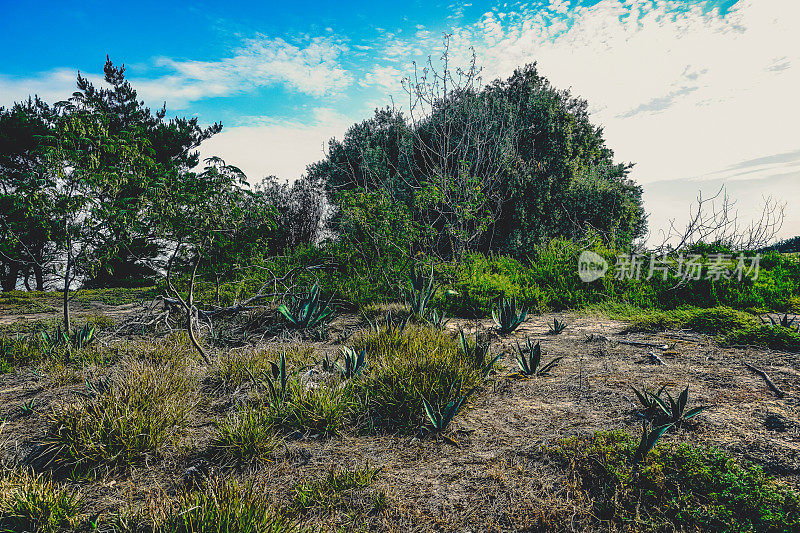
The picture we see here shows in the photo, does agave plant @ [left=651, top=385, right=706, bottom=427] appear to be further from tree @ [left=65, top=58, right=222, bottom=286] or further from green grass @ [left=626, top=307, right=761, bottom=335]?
tree @ [left=65, top=58, right=222, bottom=286]

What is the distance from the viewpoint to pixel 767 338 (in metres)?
4.36

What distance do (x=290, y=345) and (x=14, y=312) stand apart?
23.4 ft

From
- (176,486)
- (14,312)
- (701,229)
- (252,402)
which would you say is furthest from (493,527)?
(14,312)

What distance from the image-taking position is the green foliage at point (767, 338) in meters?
4.21

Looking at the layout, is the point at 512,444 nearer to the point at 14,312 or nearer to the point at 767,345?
the point at 767,345

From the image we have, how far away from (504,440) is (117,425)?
2.45 m

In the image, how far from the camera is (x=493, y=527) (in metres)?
1.96

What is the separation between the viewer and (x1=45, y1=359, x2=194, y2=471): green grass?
257cm

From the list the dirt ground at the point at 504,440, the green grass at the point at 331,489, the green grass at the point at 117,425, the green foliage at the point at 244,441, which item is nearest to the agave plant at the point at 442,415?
the dirt ground at the point at 504,440

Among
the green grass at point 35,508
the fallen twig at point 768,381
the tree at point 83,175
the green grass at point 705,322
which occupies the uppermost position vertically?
the tree at point 83,175

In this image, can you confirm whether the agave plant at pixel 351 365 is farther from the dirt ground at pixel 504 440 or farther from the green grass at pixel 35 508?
the green grass at pixel 35 508

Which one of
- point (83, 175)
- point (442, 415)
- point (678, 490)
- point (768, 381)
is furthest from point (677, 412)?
point (83, 175)

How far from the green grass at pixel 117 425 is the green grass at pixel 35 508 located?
319 millimetres

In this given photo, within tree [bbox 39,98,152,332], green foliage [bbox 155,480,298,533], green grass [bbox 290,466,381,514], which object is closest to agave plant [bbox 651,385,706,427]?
green grass [bbox 290,466,381,514]
